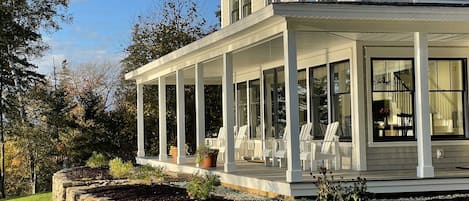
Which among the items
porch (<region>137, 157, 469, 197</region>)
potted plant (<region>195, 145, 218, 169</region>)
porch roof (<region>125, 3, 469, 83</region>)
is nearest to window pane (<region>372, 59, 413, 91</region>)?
porch roof (<region>125, 3, 469, 83</region>)

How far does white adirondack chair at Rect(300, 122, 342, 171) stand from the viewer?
412 inches

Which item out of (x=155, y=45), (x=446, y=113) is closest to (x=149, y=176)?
(x=446, y=113)

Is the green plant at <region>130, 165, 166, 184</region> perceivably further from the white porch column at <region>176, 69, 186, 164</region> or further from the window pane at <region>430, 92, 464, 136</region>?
the window pane at <region>430, 92, 464, 136</region>

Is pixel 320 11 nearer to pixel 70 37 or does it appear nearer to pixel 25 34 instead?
pixel 25 34

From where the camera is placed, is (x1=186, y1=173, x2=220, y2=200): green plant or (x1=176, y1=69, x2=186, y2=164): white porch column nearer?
(x1=186, y1=173, x2=220, y2=200): green plant

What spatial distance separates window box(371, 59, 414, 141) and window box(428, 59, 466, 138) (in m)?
0.48

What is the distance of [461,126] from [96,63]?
23.5m

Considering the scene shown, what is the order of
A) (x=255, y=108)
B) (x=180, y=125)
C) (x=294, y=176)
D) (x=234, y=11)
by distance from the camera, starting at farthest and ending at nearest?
(x=234, y=11) < (x=255, y=108) < (x=180, y=125) < (x=294, y=176)

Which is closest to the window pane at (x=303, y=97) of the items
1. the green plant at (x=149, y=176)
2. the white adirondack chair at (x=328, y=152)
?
the white adirondack chair at (x=328, y=152)

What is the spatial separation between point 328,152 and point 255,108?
518 centimetres

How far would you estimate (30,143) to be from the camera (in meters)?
23.0

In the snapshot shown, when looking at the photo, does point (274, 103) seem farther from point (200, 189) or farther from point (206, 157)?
point (200, 189)

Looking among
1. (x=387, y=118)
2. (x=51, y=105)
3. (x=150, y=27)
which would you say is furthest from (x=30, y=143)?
(x=387, y=118)

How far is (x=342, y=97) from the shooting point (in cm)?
1150
